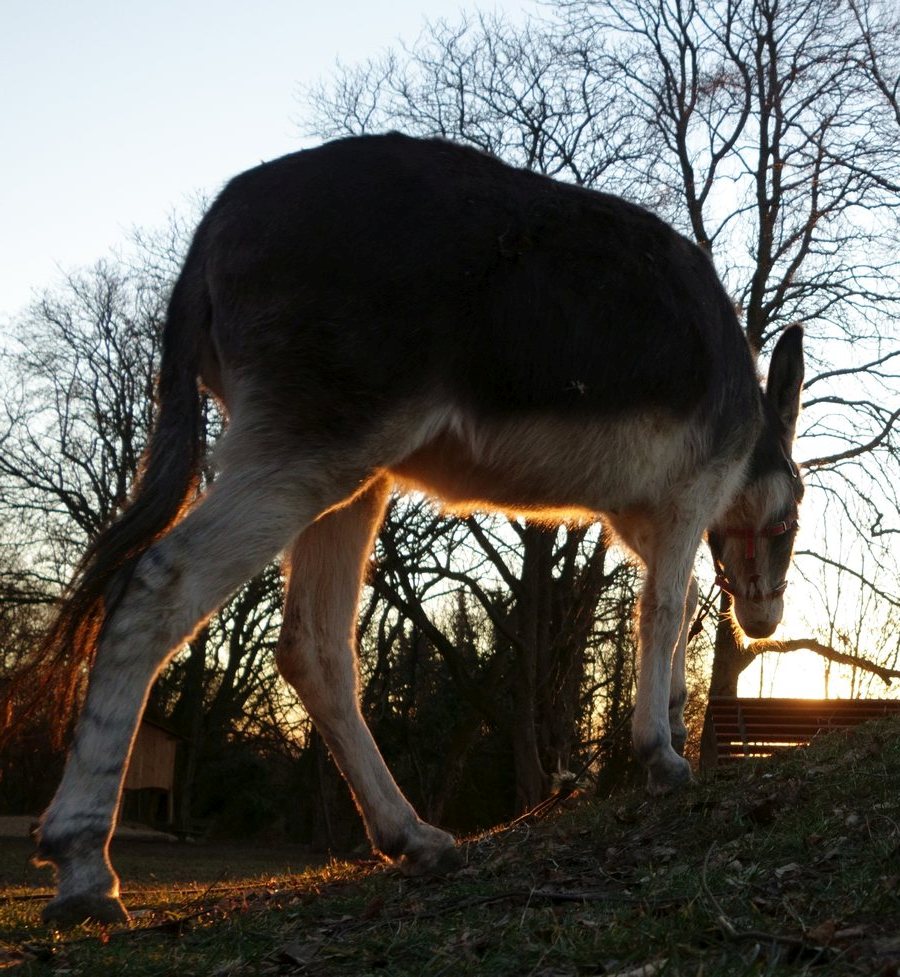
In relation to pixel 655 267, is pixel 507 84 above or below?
above

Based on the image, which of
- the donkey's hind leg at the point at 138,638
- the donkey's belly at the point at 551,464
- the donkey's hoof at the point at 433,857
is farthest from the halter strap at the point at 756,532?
the donkey's hind leg at the point at 138,638

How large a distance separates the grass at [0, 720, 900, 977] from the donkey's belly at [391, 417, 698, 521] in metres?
1.36

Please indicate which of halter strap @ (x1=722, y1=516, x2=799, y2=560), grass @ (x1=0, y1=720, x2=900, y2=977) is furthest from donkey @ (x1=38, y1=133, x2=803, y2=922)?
halter strap @ (x1=722, y1=516, x2=799, y2=560)

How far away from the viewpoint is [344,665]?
546 cm

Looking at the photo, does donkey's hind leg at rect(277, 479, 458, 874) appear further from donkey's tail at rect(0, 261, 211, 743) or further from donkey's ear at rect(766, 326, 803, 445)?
donkey's ear at rect(766, 326, 803, 445)

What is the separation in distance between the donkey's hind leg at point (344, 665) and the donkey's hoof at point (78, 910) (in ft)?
4.62

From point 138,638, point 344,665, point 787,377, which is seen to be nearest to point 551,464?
point 344,665

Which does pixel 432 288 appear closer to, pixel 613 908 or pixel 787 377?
pixel 613 908

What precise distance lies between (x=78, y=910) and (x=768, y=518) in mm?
4411

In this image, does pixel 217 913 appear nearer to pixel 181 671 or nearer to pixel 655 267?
pixel 655 267

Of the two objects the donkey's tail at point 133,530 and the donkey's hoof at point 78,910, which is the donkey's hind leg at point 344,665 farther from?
the donkey's hoof at point 78,910

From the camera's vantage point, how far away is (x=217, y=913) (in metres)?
4.41

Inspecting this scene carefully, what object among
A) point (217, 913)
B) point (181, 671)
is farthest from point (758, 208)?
point (181, 671)

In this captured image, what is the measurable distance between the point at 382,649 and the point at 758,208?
40.1 feet
